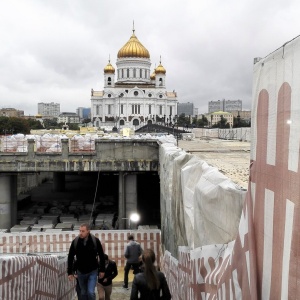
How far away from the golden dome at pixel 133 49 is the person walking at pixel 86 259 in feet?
366

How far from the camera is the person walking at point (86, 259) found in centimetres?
562

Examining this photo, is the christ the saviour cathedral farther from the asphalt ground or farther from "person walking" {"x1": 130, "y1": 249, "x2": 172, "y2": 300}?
"person walking" {"x1": 130, "y1": 249, "x2": 172, "y2": 300}

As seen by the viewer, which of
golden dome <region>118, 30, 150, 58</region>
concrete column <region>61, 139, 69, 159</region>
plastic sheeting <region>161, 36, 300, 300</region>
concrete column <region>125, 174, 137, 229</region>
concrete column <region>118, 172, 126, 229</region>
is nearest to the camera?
plastic sheeting <region>161, 36, 300, 300</region>

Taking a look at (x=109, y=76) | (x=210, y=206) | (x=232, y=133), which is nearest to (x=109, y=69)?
(x=109, y=76)

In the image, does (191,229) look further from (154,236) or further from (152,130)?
(152,130)

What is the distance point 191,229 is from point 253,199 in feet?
8.69

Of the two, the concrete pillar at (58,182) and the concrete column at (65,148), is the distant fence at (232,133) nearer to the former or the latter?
the concrete pillar at (58,182)

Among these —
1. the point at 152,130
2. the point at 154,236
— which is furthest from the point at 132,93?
the point at 154,236

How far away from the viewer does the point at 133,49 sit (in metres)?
114

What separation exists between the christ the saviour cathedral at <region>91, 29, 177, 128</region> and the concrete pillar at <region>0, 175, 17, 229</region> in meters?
96.8

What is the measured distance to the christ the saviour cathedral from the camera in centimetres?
11600

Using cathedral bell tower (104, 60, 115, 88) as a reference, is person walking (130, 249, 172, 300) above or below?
below

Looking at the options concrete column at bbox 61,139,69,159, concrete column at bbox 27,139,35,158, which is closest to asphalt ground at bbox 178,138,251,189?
concrete column at bbox 61,139,69,159

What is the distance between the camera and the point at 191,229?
18.4ft
